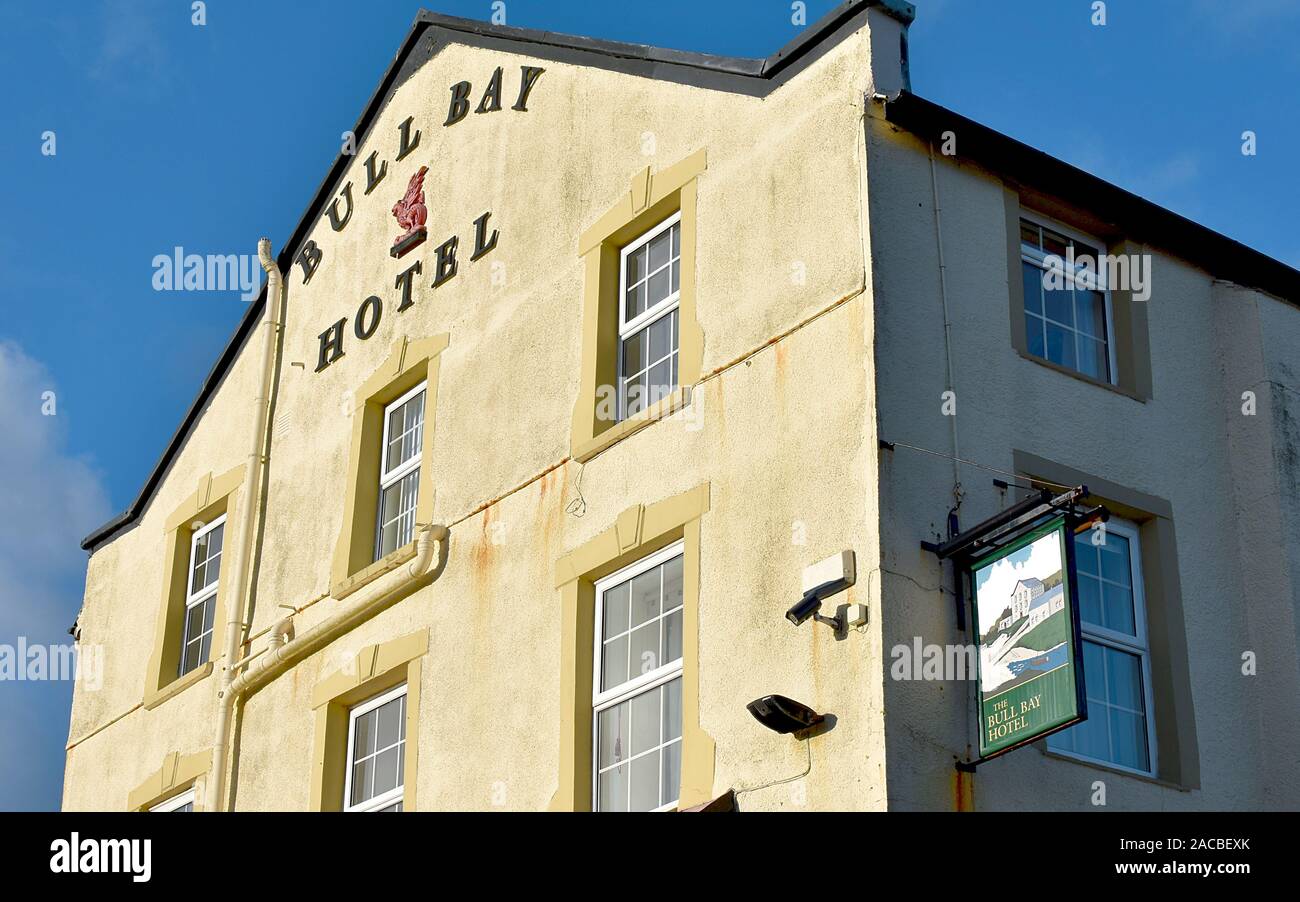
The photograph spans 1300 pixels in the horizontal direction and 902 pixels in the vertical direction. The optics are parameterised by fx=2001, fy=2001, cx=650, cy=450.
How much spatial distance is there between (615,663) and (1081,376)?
3.74m

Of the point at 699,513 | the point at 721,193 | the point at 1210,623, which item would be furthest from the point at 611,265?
the point at 1210,623

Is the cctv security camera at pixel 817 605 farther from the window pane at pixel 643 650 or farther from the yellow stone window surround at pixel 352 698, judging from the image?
the yellow stone window surround at pixel 352 698

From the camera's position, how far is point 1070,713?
10.7 m

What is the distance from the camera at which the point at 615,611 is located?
14031 millimetres

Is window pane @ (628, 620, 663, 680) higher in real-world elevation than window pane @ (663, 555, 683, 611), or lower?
lower

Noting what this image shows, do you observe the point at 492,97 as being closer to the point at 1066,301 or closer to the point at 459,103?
the point at 459,103

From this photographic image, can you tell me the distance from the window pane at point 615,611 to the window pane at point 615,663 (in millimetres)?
84

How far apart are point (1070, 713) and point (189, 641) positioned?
10.9 metres

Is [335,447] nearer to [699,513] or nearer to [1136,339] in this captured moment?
[699,513]

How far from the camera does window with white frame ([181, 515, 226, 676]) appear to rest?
19.1 m

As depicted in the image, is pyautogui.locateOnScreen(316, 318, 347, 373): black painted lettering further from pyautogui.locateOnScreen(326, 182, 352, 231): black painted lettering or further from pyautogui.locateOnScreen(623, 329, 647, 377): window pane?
pyautogui.locateOnScreen(623, 329, 647, 377): window pane

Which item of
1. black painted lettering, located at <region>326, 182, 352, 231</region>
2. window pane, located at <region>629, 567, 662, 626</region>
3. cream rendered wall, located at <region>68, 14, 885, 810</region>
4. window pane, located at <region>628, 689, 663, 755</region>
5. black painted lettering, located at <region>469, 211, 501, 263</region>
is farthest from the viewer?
black painted lettering, located at <region>326, 182, 352, 231</region>

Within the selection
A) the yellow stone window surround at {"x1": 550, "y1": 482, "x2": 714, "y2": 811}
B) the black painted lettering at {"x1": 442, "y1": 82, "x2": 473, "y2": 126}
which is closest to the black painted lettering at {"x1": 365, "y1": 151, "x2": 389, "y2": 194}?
the black painted lettering at {"x1": 442, "y1": 82, "x2": 473, "y2": 126}

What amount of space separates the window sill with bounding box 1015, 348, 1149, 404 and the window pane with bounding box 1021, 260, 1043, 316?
0.45 metres
